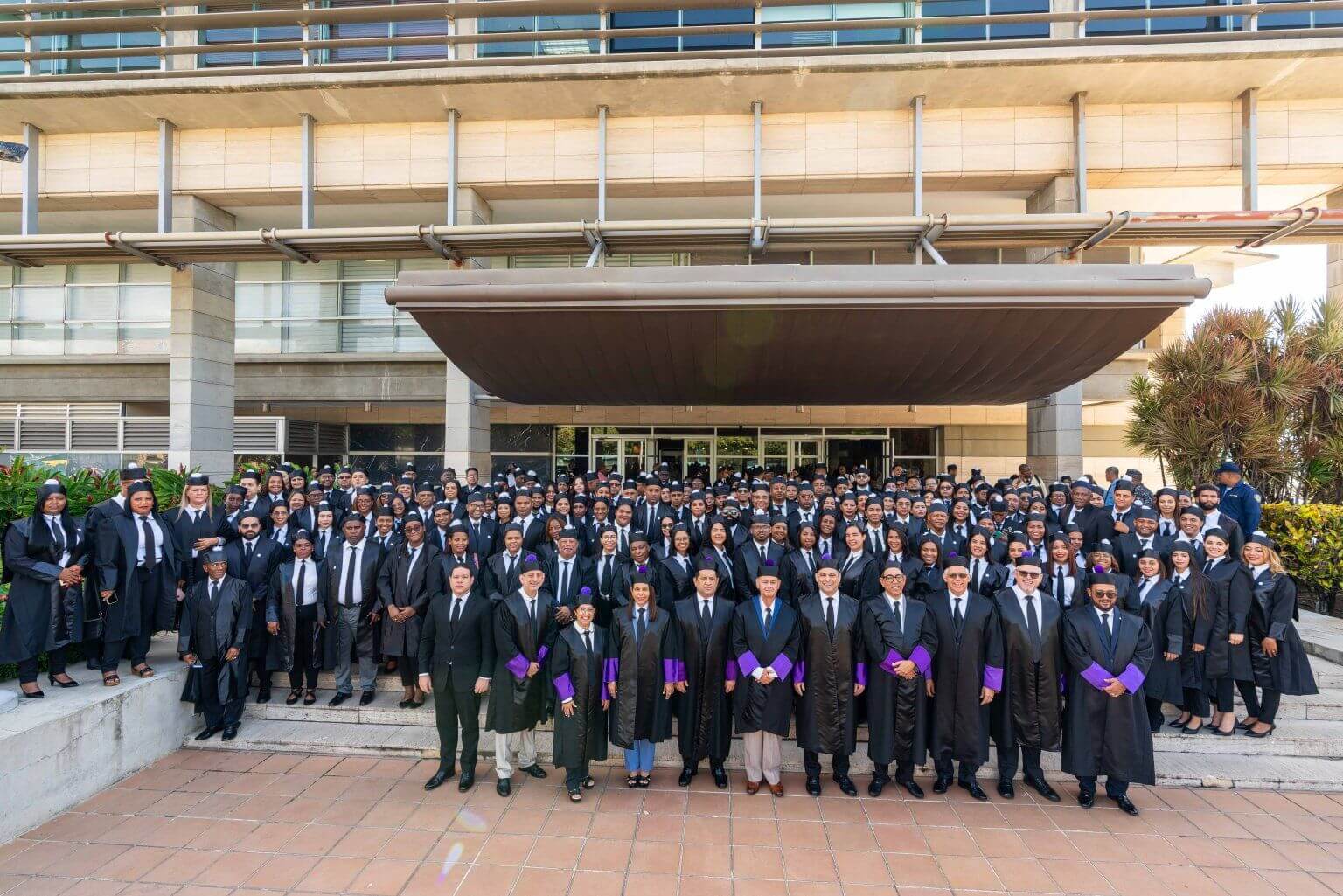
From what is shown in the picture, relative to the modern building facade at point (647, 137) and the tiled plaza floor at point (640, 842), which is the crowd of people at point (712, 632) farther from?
the modern building facade at point (647, 137)

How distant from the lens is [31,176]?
11.8 m

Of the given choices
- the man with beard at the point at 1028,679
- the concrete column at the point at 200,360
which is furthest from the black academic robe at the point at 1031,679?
the concrete column at the point at 200,360

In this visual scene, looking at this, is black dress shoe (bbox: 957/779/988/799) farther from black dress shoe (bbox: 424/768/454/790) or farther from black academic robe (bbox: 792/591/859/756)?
black dress shoe (bbox: 424/768/454/790)

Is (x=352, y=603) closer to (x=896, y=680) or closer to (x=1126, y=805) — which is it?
(x=896, y=680)

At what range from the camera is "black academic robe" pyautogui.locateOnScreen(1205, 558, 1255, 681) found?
5496 millimetres

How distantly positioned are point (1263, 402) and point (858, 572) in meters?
8.88

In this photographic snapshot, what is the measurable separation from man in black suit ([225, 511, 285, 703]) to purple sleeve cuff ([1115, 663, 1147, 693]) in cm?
759

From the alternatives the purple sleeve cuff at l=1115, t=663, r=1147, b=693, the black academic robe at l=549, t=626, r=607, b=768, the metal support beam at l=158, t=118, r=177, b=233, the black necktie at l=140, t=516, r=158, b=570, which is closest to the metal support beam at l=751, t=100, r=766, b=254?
the black academic robe at l=549, t=626, r=607, b=768

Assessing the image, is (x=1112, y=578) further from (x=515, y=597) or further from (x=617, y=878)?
(x=515, y=597)

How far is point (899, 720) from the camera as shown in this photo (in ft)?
16.4

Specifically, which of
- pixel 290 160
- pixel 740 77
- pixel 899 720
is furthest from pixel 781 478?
pixel 290 160

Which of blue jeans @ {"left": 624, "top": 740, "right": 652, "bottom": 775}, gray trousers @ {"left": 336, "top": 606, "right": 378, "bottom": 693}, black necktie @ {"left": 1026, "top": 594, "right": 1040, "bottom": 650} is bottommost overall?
blue jeans @ {"left": 624, "top": 740, "right": 652, "bottom": 775}

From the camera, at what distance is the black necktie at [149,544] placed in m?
5.88

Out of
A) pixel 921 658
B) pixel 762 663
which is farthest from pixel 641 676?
pixel 921 658
